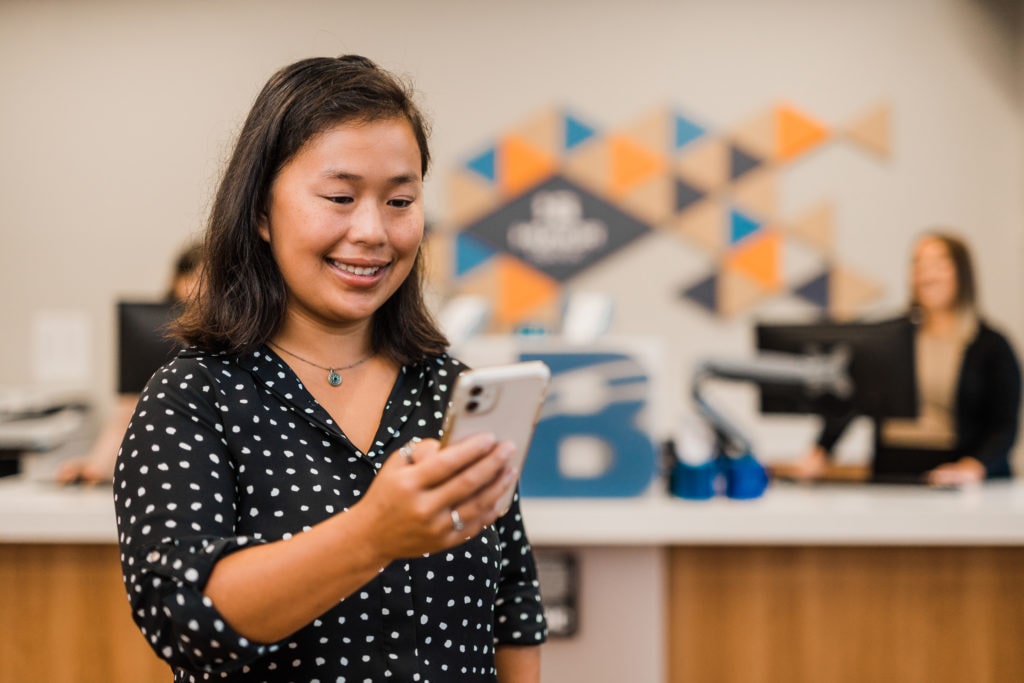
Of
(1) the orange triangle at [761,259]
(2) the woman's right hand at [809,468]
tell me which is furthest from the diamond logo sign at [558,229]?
(2) the woman's right hand at [809,468]

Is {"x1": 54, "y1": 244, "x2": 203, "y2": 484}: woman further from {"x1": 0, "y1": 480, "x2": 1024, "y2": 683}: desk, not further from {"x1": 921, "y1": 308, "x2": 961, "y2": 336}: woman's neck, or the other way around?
{"x1": 921, "y1": 308, "x2": 961, "y2": 336}: woman's neck

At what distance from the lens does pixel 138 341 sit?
238 centimetres

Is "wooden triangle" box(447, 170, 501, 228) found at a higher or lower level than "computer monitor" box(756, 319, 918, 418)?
higher

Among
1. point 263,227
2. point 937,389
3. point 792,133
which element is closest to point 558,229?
point 792,133

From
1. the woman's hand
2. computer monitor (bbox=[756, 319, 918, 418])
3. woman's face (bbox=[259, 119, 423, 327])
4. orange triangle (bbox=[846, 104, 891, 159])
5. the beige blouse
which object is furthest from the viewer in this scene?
orange triangle (bbox=[846, 104, 891, 159])

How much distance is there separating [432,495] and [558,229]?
3522mm

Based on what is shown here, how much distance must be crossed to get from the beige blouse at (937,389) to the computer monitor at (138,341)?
8.07 ft

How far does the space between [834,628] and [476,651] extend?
1346 millimetres

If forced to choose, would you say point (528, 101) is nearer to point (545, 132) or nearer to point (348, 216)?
point (545, 132)

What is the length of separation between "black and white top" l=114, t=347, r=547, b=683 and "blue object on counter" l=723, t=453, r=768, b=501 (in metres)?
1.28

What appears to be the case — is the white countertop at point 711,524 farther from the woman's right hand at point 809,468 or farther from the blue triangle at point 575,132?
the blue triangle at point 575,132

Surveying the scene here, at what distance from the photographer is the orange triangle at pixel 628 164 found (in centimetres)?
415

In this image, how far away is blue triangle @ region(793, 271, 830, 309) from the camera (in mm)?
4102

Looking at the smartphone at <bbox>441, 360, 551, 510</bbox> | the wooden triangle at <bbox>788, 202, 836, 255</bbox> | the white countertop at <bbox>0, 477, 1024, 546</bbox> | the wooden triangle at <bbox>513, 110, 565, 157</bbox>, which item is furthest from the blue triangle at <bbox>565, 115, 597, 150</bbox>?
the smartphone at <bbox>441, 360, 551, 510</bbox>
